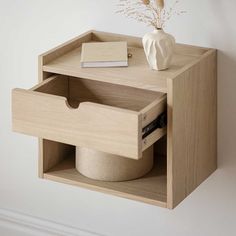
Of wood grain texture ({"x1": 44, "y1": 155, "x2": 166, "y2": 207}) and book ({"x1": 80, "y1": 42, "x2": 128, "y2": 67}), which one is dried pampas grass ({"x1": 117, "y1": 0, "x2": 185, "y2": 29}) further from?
wood grain texture ({"x1": 44, "y1": 155, "x2": 166, "y2": 207})

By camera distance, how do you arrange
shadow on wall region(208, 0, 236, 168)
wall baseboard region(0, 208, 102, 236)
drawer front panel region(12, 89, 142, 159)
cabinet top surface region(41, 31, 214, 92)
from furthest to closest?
wall baseboard region(0, 208, 102, 236) → shadow on wall region(208, 0, 236, 168) → cabinet top surface region(41, 31, 214, 92) → drawer front panel region(12, 89, 142, 159)

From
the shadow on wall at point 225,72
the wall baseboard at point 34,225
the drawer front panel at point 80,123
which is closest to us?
the drawer front panel at point 80,123

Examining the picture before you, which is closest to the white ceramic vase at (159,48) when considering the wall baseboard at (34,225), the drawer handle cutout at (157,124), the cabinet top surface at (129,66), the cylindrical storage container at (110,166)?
the cabinet top surface at (129,66)

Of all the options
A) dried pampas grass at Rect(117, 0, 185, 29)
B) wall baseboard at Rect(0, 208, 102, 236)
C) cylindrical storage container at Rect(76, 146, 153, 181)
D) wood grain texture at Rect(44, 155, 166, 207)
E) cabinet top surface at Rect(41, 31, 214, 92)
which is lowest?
wall baseboard at Rect(0, 208, 102, 236)

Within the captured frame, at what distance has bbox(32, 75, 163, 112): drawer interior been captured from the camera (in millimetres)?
2226

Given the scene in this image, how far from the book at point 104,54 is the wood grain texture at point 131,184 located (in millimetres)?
317

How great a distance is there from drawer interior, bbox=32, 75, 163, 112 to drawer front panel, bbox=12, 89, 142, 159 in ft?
0.41

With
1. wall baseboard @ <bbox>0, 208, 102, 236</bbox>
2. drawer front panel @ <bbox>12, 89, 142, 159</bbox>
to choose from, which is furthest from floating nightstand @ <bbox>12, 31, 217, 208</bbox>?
wall baseboard @ <bbox>0, 208, 102, 236</bbox>

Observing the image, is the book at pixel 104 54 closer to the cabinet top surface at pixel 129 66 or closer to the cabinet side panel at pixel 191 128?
the cabinet top surface at pixel 129 66

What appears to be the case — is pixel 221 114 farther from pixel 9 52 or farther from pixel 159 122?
pixel 9 52

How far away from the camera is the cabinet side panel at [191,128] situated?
2014 mm

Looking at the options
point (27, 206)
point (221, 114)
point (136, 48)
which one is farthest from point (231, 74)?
point (27, 206)

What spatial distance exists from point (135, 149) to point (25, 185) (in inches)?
36.9

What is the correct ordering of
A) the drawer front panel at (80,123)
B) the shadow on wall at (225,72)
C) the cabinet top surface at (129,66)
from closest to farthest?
1. the drawer front panel at (80,123)
2. the cabinet top surface at (129,66)
3. the shadow on wall at (225,72)
